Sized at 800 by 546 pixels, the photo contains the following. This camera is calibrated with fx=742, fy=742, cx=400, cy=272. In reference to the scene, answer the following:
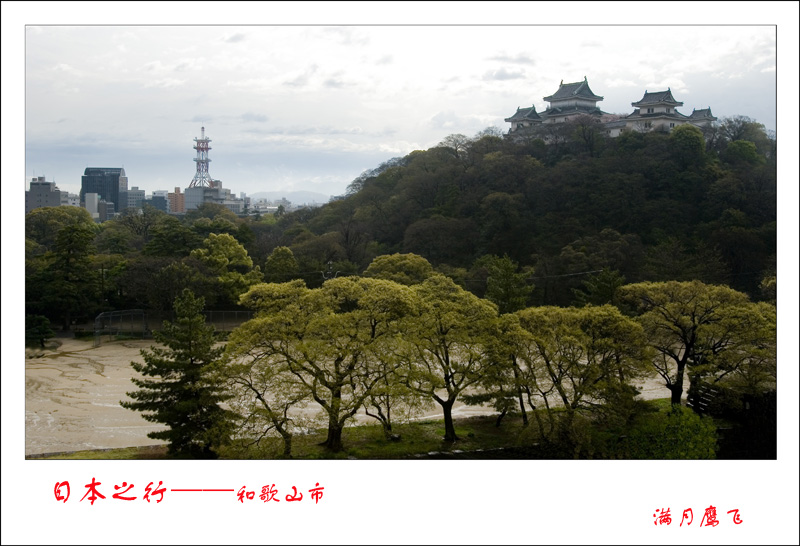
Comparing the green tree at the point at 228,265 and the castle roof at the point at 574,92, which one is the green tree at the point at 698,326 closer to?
the green tree at the point at 228,265

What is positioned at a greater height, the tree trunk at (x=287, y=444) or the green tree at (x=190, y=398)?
the green tree at (x=190, y=398)

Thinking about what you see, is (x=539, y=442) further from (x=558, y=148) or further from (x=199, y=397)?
(x=558, y=148)

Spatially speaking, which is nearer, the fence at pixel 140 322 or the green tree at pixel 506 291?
the green tree at pixel 506 291

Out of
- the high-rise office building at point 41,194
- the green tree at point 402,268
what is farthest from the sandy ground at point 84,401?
the high-rise office building at point 41,194

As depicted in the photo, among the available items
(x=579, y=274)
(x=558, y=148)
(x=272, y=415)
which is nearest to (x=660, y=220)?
(x=579, y=274)

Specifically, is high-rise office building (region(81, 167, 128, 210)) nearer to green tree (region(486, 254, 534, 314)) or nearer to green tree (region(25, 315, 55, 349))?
green tree (region(25, 315, 55, 349))

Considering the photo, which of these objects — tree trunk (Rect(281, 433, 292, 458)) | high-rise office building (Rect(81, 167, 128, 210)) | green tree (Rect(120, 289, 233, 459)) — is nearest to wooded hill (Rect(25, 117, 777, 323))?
tree trunk (Rect(281, 433, 292, 458))

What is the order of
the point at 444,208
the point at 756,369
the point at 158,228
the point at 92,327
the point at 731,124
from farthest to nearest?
the point at 731,124 < the point at 444,208 < the point at 158,228 < the point at 92,327 < the point at 756,369
